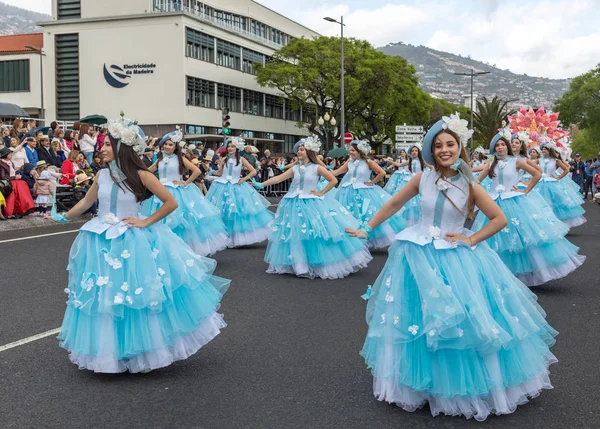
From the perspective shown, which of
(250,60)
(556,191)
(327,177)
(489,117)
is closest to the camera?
(327,177)

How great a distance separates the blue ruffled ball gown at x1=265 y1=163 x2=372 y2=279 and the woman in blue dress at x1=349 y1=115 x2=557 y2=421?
527 cm

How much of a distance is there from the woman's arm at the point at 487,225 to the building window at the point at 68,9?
53.0m

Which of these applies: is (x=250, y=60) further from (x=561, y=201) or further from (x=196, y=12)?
(x=561, y=201)

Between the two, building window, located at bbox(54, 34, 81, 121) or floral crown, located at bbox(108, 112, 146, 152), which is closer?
floral crown, located at bbox(108, 112, 146, 152)

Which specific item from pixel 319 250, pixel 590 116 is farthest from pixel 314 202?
pixel 590 116

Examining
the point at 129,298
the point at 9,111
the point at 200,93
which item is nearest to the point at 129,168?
the point at 129,298

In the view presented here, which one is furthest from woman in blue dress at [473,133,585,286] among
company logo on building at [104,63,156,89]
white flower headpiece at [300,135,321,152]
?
company logo on building at [104,63,156,89]

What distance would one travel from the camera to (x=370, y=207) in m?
13.4

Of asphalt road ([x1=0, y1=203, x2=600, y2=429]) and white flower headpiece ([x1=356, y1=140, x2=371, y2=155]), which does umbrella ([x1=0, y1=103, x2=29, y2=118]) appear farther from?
asphalt road ([x1=0, y1=203, x2=600, y2=429])

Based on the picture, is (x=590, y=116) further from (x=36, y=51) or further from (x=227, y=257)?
(x=227, y=257)

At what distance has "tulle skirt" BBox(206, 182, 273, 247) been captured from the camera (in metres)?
13.5

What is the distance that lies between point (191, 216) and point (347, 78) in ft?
142

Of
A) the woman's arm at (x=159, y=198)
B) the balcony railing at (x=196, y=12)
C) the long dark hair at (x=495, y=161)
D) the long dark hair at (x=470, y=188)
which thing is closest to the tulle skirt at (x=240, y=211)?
the long dark hair at (x=495, y=161)

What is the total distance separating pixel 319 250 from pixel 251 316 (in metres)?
2.93
